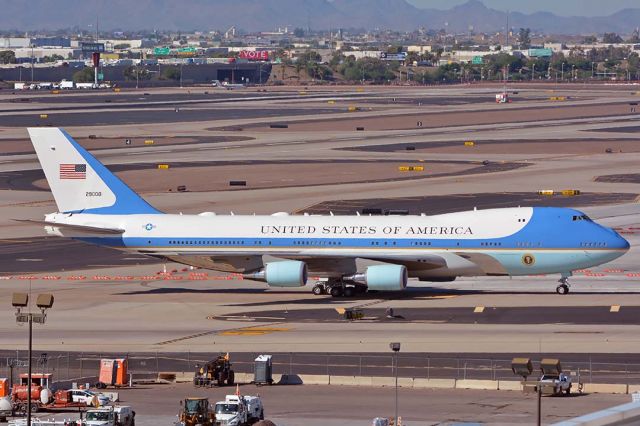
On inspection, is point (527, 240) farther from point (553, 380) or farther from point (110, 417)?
point (110, 417)

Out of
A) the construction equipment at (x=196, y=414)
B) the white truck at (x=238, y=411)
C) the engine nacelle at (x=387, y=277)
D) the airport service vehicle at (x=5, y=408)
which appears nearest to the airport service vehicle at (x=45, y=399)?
the airport service vehicle at (x=5, y=408)

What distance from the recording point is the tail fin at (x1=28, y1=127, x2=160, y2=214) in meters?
78.9

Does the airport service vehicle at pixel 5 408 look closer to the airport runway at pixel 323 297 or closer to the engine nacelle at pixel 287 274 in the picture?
the airport runway at pixel 323 297

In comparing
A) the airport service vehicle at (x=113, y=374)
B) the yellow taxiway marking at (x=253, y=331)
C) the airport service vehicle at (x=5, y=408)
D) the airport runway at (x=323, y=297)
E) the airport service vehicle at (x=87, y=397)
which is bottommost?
the airport service vehicle at (x=5, y=408)

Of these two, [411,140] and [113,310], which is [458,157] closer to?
[411,140]

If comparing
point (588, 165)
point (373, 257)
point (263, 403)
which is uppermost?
point (588, 165)

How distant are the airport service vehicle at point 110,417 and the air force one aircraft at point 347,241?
29.5 m

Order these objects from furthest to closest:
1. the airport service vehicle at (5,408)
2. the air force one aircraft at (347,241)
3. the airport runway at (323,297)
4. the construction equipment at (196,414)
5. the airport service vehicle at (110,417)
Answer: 1. the air force one aircraft at (347,241)
2. the airport runway at (323,297)
3. the airport service vehicle at (5,408)
4. the construction equipment at (196,414)
5. the airport service vehicle at (110,417)

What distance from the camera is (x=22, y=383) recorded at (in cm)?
5269

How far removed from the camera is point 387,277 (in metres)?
74.1

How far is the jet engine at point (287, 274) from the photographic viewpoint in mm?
74500

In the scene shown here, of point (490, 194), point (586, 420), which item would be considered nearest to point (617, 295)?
point (586, 420)

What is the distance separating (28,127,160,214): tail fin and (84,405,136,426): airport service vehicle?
33.8 meters

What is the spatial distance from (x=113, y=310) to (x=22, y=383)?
20.5m
